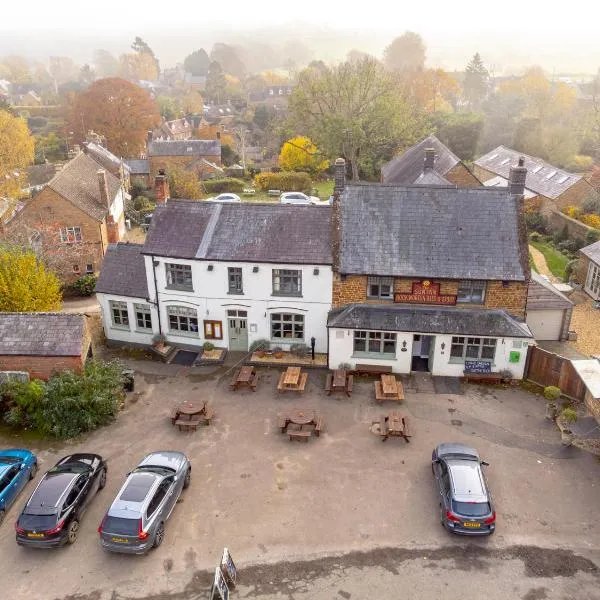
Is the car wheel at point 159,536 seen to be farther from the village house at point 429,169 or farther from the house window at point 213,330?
the village house at point 429,169

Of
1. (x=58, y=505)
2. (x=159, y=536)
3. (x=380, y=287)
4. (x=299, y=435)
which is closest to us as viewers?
(x=58, y=505)

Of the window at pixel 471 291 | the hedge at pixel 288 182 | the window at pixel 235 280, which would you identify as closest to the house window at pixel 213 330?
the window at pixel 235 280

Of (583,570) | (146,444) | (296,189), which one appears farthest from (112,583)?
(296,189)

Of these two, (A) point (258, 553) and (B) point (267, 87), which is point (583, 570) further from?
(B) point (267, 87)

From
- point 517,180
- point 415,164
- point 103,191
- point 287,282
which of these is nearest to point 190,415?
point 287,282

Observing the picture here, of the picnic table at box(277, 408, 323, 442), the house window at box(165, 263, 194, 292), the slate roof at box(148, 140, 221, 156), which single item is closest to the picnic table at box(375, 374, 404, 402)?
the picnic table at box(277, 408, 323, 442)

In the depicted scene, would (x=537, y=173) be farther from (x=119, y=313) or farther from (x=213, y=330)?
(x=119, y=313)
